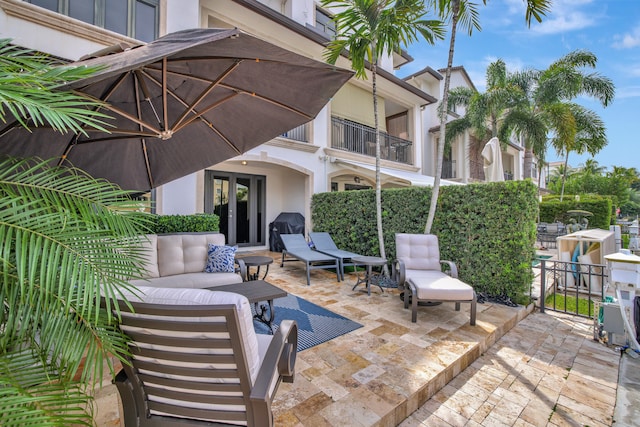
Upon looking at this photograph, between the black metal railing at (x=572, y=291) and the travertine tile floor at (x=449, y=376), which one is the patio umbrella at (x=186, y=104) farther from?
the black metal railing at (x=572, y=291)

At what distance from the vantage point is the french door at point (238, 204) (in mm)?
11539

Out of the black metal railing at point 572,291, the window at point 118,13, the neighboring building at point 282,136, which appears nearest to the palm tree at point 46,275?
the black metal railing at point 572,291

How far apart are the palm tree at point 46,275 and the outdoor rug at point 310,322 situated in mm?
2827

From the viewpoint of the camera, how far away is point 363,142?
14320mm

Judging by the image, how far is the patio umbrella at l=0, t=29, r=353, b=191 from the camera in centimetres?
221

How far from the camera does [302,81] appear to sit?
11.3ft

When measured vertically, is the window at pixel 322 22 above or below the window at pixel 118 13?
above

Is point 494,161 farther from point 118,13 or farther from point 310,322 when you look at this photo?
point 118,13

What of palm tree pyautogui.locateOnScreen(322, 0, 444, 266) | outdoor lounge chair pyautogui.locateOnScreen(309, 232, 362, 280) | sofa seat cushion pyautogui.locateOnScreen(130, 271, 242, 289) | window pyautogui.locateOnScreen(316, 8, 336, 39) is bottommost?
sofa seat cushion pyautogui.locateOnScreen(130, 271, 242, 289)

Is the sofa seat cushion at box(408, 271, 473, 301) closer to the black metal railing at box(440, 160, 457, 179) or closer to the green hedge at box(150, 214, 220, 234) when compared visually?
the green hedge at box(150, 214, 220, 234)

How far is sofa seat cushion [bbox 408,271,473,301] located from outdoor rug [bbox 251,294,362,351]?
1218 millimetres

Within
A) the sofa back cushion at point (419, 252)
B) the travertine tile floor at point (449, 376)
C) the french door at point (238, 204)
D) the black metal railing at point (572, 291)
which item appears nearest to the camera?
the travertine tile floor at point (449, 376)

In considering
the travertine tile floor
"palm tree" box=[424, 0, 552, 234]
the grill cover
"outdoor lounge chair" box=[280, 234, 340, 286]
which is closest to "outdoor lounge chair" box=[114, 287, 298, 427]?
the travertine tile floor

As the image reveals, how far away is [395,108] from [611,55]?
40.7 ft
